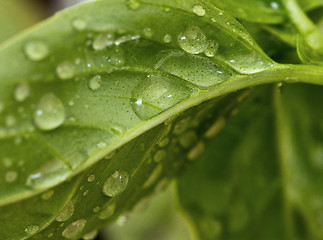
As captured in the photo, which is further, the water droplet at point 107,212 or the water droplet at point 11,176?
the water droplet at point 107,212

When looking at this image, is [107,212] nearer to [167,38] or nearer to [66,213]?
[66,213]

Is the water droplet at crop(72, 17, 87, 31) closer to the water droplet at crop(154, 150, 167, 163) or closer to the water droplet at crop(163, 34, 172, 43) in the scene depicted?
the water droplet at crop(163, 34, 172, 43)

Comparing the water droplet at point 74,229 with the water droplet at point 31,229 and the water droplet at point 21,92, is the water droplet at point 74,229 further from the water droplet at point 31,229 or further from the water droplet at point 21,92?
the water droplet at point 21,92

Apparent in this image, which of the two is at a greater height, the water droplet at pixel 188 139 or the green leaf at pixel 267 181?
the water droplet at pixel 188 139

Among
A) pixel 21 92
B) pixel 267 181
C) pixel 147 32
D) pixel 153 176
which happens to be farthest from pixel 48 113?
pixel 267 181

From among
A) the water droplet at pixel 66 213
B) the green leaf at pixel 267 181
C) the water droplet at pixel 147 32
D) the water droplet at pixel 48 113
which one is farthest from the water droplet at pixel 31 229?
the green leaf at pixel 267 181

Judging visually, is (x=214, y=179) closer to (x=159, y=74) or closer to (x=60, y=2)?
(x=159, y=74)

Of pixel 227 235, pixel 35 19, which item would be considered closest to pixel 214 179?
pixel 227 235
